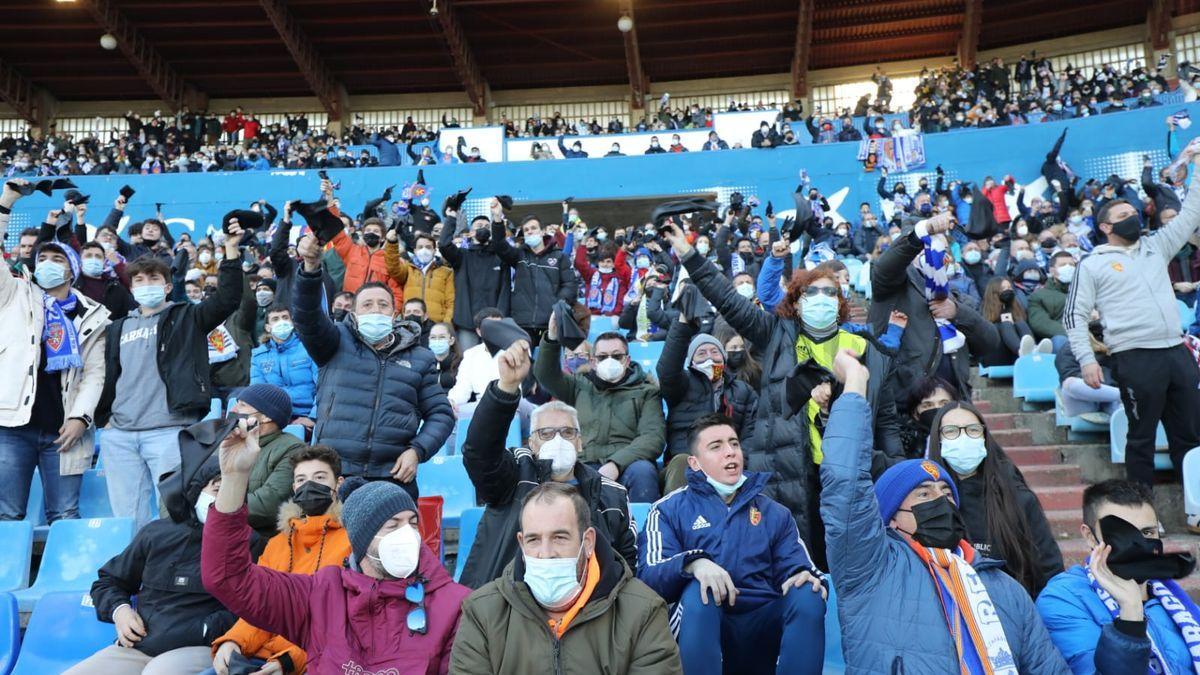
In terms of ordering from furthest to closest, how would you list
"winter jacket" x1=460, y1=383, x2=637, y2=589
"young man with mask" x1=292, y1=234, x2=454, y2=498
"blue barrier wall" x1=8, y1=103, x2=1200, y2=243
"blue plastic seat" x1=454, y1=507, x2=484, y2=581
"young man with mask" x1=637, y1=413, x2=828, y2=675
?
"blue barrier wall" x1=8, y1=103, x2=1200, y2=243
"young man with mask" x1=292, y1=234, x2=454, y2=498
"blue plastic seat" x1=454, y1=507, x2=484, y2=581
"winter jacket" x1=460, y1=383, x2=637, y2=589
"young man with mask" x1=637, y1=413, x2=828, y2=675

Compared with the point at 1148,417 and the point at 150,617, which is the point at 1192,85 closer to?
the point at 1148,417

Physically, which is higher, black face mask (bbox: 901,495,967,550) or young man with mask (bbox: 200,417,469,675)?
black face mask (bbox: 901,495,967,550)

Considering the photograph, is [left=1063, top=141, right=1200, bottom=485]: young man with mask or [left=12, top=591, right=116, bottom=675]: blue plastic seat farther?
[left=1063, top=141, right=1200, bottom=485]: young man with mask

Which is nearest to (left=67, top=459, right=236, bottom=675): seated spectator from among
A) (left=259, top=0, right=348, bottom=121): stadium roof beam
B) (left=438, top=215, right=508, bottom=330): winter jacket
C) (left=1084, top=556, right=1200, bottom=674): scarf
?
(left=1084, top=556, right=1200, bottom=674): scarf

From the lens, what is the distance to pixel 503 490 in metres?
3.13

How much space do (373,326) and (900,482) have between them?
2.41 m

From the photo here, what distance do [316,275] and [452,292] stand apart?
372 cm

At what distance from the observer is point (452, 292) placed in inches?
298

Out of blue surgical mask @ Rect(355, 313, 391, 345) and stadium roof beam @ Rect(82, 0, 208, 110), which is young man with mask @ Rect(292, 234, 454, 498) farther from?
stadium roof beam @ Rect(82, 0, 208, 110)

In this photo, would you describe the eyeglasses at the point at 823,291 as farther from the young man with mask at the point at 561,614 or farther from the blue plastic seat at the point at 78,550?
the blue plastic seat at the point at 78,550

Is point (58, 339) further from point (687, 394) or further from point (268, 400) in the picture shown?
point (687, 394)

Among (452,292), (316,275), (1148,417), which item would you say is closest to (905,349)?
(1148,417)

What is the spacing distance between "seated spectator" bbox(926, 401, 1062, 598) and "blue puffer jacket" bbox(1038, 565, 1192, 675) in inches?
14.5

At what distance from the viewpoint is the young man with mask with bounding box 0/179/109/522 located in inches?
176
